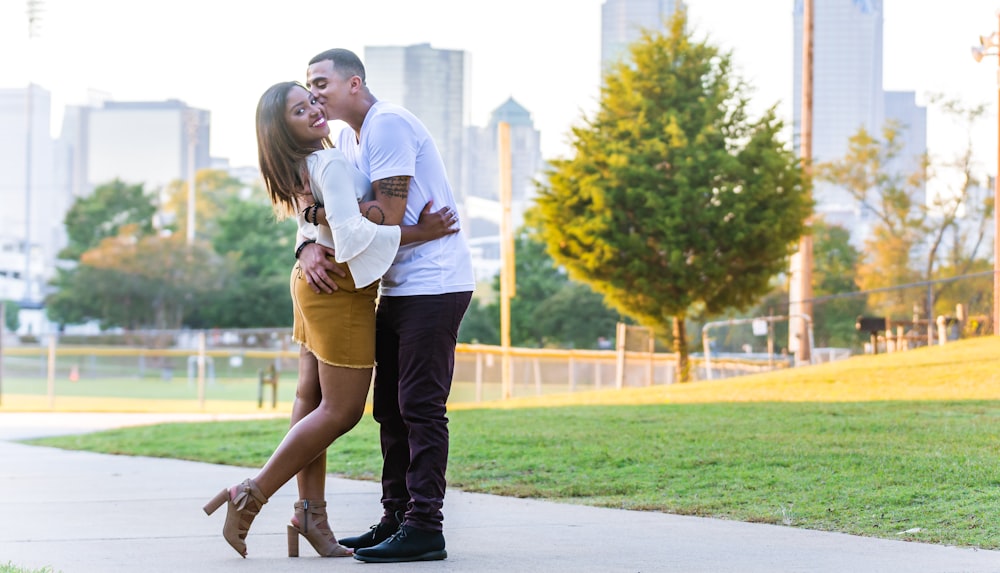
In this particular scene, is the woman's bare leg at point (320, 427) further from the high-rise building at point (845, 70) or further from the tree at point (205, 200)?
the high-rise building at point (845, 70)

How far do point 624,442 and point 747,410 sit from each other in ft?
9.03

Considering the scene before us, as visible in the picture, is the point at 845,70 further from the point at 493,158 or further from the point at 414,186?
the point at 414,186

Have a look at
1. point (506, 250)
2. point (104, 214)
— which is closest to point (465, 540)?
point (506, 250)

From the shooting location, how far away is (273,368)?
27969 mm

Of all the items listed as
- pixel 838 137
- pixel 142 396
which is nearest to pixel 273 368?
pixel 142 396

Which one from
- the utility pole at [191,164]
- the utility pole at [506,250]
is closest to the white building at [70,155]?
the utility pole at [191,164]

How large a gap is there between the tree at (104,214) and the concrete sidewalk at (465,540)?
208 ft

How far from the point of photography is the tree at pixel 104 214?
224ft

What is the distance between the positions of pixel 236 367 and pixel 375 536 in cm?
2820

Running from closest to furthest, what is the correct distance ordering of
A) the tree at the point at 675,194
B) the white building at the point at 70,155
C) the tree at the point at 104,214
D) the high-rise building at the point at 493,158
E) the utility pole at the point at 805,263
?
1. the utility pole at the point at 805,263
2. the tree at the point at 675,194
3. the tree at the point at 104,214
4. the high-rise building at the point at 493,158
5. the white building at the point at 70,155

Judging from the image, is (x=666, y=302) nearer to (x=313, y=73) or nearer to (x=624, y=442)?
(x=624, y=442)

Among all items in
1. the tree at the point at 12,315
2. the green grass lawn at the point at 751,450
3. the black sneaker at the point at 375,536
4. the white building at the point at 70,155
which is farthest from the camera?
the white building at the point at 70,155

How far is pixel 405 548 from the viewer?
14.6 ft

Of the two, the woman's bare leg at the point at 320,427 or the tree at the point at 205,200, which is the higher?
the tree at the point at 205,200
